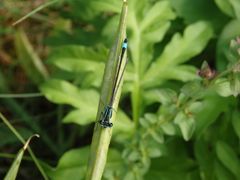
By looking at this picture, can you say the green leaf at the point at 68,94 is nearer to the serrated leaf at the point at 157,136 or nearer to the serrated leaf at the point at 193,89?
the serrated leaf at the point at 157,136

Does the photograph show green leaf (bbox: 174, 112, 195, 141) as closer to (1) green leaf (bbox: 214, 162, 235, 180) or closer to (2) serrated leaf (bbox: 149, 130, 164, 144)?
(2) serrated leaf (bbox: 149, 130, 164, 144)

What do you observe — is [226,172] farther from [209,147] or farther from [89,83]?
[89,83]

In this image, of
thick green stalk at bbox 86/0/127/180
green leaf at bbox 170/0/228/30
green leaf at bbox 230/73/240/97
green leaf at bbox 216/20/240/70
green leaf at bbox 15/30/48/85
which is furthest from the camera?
green leaf at bbox 15/30/48/85

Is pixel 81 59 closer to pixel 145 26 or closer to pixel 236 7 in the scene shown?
pixel 145 26

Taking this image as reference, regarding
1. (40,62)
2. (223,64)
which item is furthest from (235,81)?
(40,62)

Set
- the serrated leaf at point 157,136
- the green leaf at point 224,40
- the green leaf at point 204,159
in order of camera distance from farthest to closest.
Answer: the green leaf at point 224,40, the green leaf at point 204,159, the serrated leaf at point 157,136

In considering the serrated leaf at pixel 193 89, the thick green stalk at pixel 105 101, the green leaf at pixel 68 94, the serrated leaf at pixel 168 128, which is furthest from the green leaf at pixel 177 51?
the thick green stalk at pixel 105 101

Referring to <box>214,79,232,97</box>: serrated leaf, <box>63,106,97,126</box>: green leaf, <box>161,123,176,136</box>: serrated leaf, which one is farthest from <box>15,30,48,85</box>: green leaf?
<box>214,79,232,97</box>: serrated leaf

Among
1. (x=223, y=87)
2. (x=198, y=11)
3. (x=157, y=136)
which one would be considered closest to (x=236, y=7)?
(x=198, y=11)
